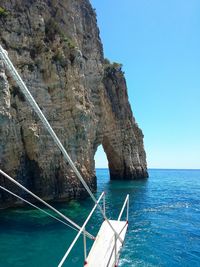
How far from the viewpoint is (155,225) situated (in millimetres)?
26219

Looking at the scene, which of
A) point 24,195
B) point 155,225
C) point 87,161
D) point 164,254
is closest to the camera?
point 164,254

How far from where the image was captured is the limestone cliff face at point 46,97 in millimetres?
32906

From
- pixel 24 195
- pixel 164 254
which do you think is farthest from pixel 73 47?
pixel 164 254

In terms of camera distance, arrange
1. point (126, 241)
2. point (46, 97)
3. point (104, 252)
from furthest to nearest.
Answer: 1. point (46, 97)
2. point (126, 241)
3. point (104, 252)

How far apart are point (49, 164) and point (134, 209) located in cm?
1169

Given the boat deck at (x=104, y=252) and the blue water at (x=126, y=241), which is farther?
the blue water at (x=126, y=241)

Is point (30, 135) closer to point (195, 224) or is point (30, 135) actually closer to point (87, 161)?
point (87, 161)

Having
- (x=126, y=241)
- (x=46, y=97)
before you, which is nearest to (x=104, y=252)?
(x=126, y=241)

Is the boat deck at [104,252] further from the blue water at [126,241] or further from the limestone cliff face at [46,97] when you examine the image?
the limestone cliff face at [46,97]

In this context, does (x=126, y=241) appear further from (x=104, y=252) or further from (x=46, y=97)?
(x=46, y=97)

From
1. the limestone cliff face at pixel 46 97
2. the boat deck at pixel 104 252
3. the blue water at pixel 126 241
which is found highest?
the limestone cliff face at pixel 46 97

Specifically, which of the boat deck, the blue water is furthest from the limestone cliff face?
the boat deck

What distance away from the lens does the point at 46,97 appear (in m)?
37.4

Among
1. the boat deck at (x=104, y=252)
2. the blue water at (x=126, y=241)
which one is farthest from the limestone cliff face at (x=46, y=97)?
the boat deck at (x=104, y=252)
